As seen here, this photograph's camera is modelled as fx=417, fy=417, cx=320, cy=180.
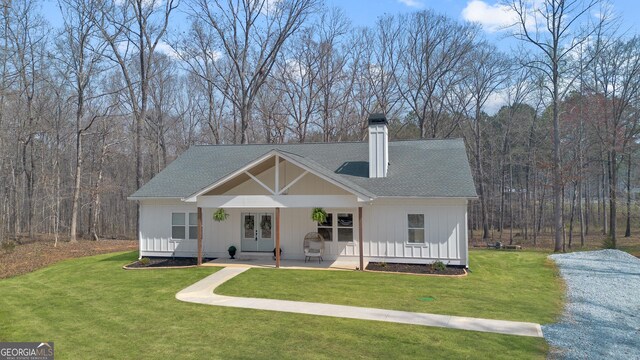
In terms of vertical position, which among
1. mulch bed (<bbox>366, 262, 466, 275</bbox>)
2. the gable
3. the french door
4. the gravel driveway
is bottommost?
the gravel driveway

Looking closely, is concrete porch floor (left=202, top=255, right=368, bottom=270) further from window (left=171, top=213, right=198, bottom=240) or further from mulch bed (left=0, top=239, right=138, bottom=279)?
mulch bed (left=0, top=239, right=138, bottom=279)

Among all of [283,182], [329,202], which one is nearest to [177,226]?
[283,182]

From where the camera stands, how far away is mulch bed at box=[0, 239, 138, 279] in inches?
715

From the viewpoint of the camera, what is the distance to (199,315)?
32.4 ft

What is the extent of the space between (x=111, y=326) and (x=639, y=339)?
1092 cm

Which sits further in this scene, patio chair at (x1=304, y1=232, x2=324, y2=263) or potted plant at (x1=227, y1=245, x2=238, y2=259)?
potted plant at (x1=227, y1=245, x2=238, y2=259)

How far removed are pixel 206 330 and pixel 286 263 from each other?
738cm

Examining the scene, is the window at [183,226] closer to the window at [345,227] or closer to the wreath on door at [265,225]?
the wreath on door at [265,225]

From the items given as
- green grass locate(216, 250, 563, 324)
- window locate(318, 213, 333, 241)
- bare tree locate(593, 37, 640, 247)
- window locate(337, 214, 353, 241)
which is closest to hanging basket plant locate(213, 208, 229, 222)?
green grass locate(216, 250, 563, 324)

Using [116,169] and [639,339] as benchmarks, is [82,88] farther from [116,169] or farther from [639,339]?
[639,339]

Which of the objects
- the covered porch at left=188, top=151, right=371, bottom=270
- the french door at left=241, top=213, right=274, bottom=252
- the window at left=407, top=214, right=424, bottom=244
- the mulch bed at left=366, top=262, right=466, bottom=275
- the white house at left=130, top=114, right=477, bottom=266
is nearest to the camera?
the mulch bed at left=366, top=262, right=466, bottom=275

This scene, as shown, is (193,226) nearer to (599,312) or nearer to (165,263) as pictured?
(165,263)

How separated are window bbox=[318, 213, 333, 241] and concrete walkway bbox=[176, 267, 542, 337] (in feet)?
17.8

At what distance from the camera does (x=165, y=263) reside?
55.0 feet
